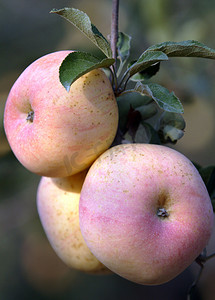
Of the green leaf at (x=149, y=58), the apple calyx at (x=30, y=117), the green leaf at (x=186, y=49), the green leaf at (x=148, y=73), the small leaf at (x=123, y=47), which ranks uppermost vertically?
the green leaf at (x=186, y=49)

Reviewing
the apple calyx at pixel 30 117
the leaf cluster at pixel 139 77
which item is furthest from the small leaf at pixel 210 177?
the apple calyx at pixel 30 117

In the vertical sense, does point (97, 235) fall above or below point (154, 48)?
below

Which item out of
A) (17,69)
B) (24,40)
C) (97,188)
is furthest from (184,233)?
(24,40)

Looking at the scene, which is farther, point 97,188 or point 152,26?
point 152,26

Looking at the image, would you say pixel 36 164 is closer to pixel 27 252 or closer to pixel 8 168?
pixel 8 168

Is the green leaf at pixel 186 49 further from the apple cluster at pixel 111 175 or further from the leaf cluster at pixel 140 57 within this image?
the apple cluster at pixel 111 175

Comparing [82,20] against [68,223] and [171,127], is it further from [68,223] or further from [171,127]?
[68,223]
